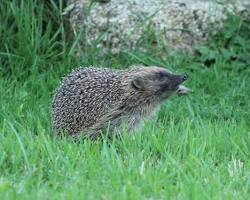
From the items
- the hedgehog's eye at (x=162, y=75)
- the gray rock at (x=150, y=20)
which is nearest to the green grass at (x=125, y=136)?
the gray rock at (x=150, y=20)

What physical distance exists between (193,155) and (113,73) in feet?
5.86

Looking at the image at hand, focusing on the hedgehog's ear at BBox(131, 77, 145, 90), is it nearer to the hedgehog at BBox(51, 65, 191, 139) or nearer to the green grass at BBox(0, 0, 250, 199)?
the hedgehog at BBox(51, 65, 191, 139)

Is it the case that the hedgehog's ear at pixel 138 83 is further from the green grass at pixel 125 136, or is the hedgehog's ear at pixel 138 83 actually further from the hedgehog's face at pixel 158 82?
the green grass at pixel 125 136

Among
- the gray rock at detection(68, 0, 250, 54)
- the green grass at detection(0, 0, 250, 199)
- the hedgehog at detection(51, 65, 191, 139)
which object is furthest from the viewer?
the gray rock at detection(68, 0, 250, 54)

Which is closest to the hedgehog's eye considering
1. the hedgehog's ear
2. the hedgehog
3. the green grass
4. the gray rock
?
the hedgehog

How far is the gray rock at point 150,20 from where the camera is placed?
8.88 metres

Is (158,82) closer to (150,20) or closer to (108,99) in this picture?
(108,99)

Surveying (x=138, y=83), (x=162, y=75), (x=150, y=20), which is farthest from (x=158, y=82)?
(x=150, y=20)

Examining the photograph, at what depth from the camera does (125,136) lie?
5770 millimetres

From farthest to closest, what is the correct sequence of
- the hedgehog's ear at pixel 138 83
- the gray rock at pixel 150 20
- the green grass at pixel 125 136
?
the gray rock at pixel 150 20, the hedgehog's ear at pixel 138 83, the green grass at pixel 125 136

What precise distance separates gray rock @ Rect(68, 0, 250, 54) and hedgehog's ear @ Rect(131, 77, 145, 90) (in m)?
2.09

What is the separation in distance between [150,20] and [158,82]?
2.26m

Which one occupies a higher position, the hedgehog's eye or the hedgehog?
the hedgehog's eye

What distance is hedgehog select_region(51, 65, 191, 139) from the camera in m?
6.52
